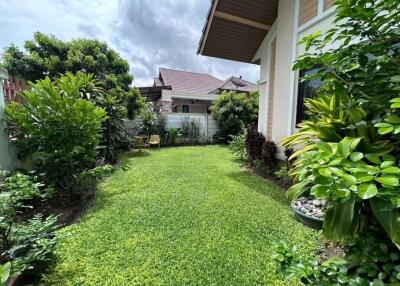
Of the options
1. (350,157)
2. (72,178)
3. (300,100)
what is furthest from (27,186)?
(300,100)

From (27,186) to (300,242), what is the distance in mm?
3417

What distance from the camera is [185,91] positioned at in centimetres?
1656

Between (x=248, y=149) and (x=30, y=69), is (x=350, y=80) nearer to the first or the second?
(x=248, y=149)

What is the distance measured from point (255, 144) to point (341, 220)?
4857 mm

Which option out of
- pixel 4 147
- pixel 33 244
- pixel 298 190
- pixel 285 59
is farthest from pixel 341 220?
pixel 4 147

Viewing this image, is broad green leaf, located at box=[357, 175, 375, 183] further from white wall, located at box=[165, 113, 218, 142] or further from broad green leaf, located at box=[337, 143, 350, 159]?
white wall, located at box=[165, 113, 218, 142]

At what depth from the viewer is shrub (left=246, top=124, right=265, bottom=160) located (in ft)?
19.6

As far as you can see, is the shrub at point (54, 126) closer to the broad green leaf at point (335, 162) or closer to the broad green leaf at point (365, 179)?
the broad green leaf at point (335, 162)

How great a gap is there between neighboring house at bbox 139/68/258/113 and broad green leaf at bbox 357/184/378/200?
42.2ft

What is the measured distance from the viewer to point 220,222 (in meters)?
3.11

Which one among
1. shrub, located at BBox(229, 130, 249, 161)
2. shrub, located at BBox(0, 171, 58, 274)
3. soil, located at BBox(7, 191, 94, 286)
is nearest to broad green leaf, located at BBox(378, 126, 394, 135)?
shrub, located at BBox(0, 171, 58, 274)

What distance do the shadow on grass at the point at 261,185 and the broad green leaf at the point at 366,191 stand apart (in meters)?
3.17

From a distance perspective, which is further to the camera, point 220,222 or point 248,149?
point 248,149

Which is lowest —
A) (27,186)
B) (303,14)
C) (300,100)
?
(27,186)
